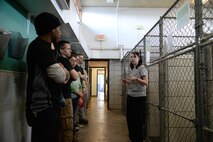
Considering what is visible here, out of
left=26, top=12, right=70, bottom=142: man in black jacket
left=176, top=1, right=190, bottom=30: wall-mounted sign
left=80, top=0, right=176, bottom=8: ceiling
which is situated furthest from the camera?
left=80, top=0, right=176, bottom=8: ceiling

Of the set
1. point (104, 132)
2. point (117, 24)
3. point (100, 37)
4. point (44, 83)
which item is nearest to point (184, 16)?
point (44, 83)

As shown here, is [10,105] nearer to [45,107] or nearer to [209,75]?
[45,107]

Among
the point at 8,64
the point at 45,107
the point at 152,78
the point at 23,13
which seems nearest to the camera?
the point at 45,107

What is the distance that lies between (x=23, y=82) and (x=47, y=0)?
2.64 feet

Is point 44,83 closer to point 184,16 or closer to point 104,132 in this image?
point 184,16

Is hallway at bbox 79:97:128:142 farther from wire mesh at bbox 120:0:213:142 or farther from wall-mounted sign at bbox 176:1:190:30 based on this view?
wall-mounted sign at bbox 176:1:190:30

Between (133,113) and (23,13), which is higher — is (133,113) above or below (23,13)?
below

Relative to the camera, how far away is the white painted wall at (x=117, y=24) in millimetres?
7949

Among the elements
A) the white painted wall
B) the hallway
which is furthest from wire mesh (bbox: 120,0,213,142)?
the white painted wall

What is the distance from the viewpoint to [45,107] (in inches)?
58.9

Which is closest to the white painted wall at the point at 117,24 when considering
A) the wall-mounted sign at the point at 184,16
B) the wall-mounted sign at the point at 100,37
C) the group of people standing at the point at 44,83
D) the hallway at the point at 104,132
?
the wall-mounted sign at the point at 100,37

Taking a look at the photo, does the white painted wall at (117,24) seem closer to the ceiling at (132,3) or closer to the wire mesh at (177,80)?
the ceiling at (132,3)

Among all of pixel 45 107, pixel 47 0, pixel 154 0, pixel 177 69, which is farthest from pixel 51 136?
pixel 154 0

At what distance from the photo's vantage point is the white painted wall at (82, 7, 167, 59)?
7.95 metres
